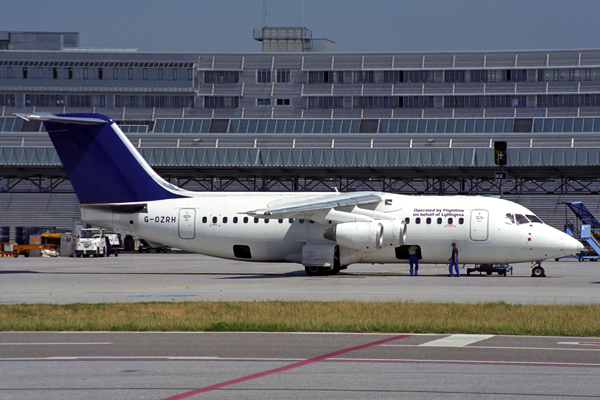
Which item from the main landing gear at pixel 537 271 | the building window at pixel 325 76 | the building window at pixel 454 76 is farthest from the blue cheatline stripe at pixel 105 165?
the building window at pixel 454 76

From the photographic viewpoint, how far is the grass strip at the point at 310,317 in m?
15.9

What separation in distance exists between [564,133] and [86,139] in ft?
154

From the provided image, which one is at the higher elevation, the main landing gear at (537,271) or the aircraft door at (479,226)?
the aircraft door at (479,226)

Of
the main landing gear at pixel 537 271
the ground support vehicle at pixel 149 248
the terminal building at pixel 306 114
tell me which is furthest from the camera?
the ground support vehicle at pixel 149 248

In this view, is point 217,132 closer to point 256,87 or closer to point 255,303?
point 256,87

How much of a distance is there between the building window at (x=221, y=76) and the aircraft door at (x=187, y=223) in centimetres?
5245

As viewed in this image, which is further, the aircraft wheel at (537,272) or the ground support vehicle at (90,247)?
the ground support vehicle at (90,247)

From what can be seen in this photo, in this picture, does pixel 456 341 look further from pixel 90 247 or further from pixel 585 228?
pixel 90 247

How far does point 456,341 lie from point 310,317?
4.23m

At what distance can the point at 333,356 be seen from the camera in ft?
41.5

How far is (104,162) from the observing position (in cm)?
3781

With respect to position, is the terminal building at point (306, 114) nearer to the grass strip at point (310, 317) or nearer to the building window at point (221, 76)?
the building window at point (221, 76)

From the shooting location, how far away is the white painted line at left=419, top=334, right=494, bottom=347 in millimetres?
13938

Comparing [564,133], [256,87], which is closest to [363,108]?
[256,87]
